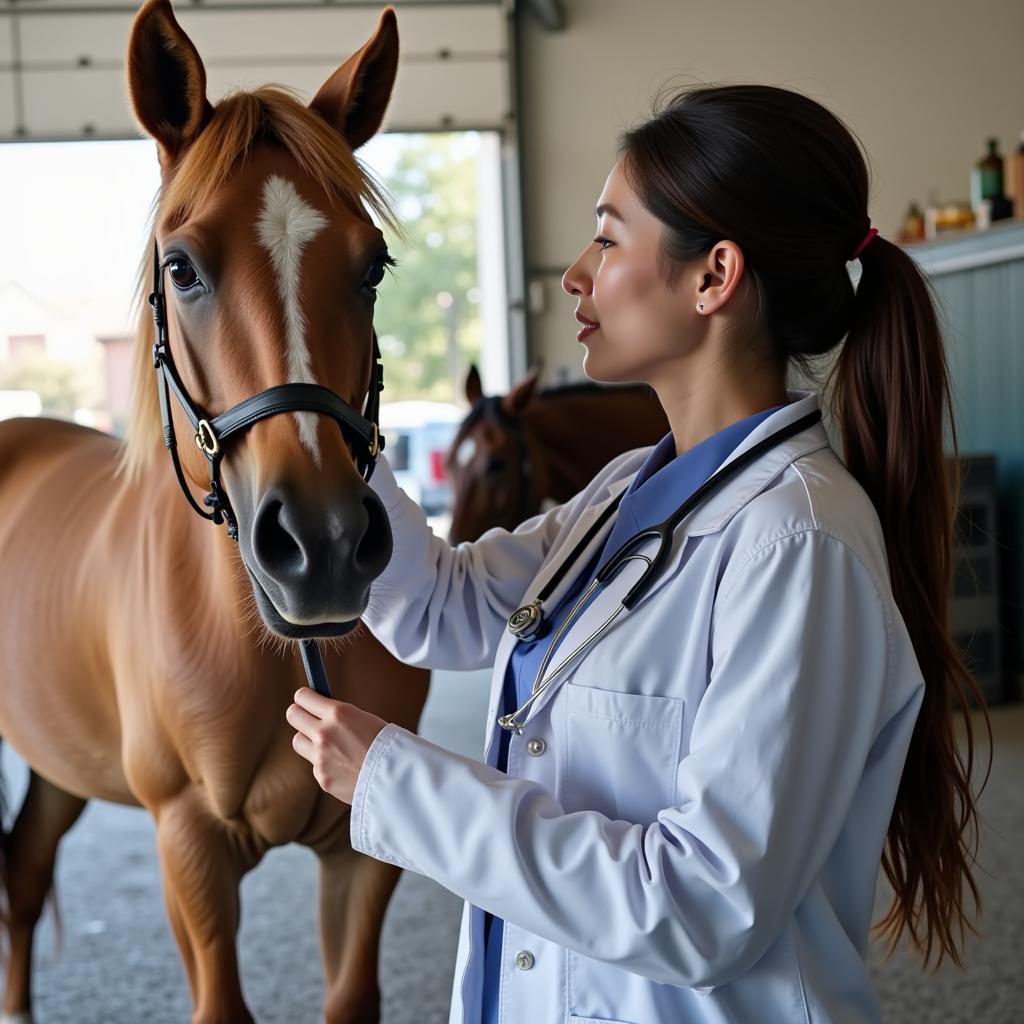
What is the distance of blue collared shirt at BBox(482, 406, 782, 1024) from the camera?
0.93 metres

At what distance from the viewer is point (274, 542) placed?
0.86 m

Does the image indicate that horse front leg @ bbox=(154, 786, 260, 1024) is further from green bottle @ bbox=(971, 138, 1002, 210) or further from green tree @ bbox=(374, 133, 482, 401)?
green tree @ bbox=(374, 133, 482, 401)

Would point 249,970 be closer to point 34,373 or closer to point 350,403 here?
point 350,403

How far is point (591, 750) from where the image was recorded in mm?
868

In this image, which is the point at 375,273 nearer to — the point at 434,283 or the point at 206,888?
the point at 206,888

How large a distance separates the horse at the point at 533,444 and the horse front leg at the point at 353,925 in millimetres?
1925

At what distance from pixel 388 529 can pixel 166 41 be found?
0.54 m

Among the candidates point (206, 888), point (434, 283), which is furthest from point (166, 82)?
point (434, 283)

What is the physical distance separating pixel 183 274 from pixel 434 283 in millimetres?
9859

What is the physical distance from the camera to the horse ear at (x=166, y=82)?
1.00 meters

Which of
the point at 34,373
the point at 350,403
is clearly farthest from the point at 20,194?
the point at 350,403

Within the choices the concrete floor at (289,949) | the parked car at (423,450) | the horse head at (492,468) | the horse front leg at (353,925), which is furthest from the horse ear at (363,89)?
the parked car at (423,450)

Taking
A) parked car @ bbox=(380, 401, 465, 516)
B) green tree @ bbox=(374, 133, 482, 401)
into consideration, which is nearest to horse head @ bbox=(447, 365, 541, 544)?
parked car @ bbox=(380, 401, 465, 516)

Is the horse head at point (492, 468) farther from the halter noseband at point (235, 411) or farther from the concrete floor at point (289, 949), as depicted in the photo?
the halter noseband at point (235, 411)
